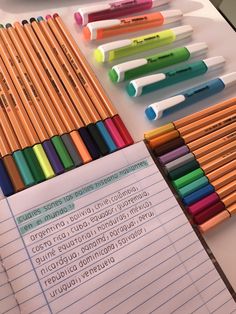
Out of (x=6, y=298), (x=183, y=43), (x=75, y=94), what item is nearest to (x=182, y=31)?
(x=183, y=43)

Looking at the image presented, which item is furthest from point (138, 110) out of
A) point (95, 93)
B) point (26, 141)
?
point (26, 141)

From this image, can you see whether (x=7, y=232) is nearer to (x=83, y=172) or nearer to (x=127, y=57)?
(x=83, y=172)

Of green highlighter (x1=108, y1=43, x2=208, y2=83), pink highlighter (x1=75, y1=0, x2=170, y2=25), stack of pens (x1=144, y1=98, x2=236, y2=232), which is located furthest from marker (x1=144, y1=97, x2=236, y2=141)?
pink highlighter (x1=75, y1=0, x2=170, y2=25)

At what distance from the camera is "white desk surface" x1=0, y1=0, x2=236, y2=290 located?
46 centimetres

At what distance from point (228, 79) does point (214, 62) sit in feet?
0.13

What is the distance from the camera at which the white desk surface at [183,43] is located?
0.46 meters

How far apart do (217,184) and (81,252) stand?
8.2 inches

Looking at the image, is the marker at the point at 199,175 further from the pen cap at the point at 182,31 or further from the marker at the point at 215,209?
the pen cap at the point at 182,31

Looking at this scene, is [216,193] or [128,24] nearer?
[216,193]

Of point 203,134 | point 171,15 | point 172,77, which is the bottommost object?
point 203,134

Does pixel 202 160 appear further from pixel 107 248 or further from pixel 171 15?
pixel 171 15

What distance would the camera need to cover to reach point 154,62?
56 centimetres

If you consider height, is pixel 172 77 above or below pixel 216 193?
above

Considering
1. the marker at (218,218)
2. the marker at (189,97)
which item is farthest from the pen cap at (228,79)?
the marker at (218,218)
